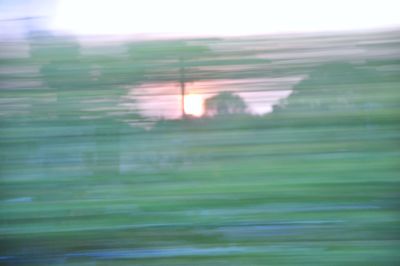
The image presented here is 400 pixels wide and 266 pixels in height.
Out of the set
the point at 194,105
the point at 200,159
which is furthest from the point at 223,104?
the point at 200,159

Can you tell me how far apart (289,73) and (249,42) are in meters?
0.19

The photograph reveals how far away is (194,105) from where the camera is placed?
201 cm

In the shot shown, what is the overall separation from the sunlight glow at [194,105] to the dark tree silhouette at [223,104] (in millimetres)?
23

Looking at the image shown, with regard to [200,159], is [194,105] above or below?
above

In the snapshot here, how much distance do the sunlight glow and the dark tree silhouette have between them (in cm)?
2

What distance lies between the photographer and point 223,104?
2000mm

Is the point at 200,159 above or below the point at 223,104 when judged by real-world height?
below

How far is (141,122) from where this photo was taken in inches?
79.1

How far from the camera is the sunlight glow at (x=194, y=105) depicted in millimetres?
2004

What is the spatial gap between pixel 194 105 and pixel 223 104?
0.11 meters

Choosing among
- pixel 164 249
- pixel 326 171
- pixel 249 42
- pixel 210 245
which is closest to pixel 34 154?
pixel 164 249

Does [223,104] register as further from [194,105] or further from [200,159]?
[200,159]

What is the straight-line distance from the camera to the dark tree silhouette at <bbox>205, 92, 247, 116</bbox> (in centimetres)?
200

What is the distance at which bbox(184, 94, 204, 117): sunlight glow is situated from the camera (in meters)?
2.00
